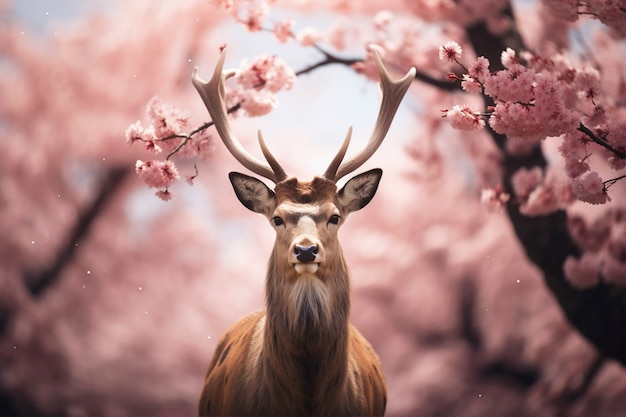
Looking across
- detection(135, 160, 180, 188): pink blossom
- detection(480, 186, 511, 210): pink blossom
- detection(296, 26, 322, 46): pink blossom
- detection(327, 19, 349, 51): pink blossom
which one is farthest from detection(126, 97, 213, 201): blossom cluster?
detection(327, 19, 349, 51): pink blossom

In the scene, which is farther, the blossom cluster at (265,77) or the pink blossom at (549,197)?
the pink blossom at (549,197)

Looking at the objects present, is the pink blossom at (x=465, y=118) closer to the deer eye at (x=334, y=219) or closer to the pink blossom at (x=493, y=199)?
the deer eye at (x=334, y=219)

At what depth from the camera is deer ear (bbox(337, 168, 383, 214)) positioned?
1.88 metres

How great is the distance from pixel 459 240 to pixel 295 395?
11.1 ft

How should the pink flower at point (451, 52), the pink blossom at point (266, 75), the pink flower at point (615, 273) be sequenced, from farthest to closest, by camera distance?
1. the pink flower at point (615, 273)
2. the pink blossom at point (266, 75)
3. the pink flower at point (451, 52)

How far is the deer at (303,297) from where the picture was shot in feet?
5.58

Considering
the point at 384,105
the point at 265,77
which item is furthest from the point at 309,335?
the point at 265,77

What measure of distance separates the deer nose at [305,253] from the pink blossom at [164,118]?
0.72m

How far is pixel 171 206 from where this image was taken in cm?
514

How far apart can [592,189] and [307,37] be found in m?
1.29

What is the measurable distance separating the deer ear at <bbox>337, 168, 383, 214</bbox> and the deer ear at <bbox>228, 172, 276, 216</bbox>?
20 cm

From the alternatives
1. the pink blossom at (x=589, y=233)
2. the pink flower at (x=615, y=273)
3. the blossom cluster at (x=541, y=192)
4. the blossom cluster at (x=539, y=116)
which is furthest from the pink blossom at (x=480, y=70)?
the pink flower at (x=615, y=273)

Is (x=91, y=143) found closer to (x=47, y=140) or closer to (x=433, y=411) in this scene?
(x=47, y=140)

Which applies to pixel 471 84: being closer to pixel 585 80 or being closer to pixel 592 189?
pixel 592 189
